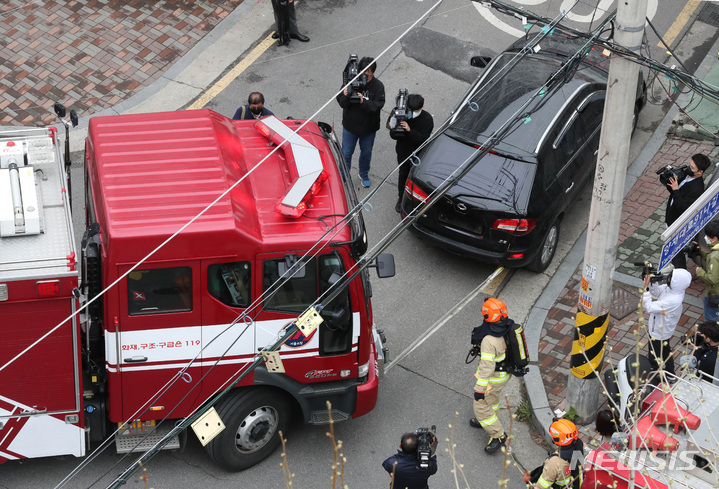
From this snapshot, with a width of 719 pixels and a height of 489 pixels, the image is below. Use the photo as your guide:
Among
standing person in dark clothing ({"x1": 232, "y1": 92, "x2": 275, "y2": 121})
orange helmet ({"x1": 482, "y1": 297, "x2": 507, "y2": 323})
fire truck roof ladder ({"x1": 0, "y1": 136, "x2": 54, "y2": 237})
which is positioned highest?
fire truck roof ladder ({"x1": 0, "y1": 136, "x2": 54, "y2": 237})

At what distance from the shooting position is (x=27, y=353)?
8055 millimetres

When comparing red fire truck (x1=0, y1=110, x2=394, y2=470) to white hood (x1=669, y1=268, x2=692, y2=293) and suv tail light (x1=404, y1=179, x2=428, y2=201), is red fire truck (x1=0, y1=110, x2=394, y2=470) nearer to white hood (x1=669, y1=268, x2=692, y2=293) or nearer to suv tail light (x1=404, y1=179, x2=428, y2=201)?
suv tail light (x1=404, y1=179, x2=428, y2=201)

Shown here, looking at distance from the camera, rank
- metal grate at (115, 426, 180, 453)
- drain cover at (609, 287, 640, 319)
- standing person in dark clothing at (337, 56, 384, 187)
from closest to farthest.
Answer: metal grate at (115, 426, 180, 453) → drain cover at (609, 287, 640, 319) → standing person in dark clothing at (337, 56, 384, 187)

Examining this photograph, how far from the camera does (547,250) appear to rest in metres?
12.2

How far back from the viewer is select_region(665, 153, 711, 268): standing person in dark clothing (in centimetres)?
1112

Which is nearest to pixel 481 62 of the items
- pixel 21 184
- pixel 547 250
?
pixel 547 250

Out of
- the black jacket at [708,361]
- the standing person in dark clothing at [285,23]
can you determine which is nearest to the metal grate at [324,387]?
the black jacket at [708,361]

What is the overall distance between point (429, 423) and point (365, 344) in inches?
66.5

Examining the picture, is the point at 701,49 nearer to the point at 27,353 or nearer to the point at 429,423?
the point at 429,423

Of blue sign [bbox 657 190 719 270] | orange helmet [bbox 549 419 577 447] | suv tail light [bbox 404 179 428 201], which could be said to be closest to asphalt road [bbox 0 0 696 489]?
suv tail light [bbox 404 179 428 201]

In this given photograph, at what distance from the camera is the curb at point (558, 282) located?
10438 millimetres

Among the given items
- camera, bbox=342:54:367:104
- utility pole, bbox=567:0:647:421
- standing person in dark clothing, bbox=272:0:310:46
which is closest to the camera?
utility pole, bbox=567:0:647:421

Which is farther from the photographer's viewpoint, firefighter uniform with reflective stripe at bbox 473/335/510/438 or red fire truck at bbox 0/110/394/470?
firefighter uniform with reflective stripe at bbox 473/335/510/438

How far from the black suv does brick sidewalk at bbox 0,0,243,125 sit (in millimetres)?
5085
